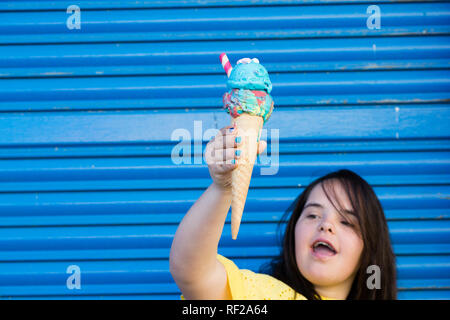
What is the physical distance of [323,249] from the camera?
106 inches

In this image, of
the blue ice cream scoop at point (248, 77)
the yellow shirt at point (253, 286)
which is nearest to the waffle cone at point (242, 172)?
the blue ice cream scoop at point (248, 77)

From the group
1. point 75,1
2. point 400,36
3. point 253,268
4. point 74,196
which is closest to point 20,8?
point 75,1

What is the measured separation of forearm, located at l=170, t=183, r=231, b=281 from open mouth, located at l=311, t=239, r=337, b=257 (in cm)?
70

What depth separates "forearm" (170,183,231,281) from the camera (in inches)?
82.9

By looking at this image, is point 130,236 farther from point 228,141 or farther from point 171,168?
point 228,141

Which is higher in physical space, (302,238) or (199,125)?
(199,125)

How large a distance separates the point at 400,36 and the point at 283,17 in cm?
84

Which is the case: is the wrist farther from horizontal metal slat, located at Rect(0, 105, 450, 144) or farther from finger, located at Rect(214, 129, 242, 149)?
horizontal metal slat, located at Rect(0, 105, 450, 144)

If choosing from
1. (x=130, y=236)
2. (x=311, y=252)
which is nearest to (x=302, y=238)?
(x=311, y=252)

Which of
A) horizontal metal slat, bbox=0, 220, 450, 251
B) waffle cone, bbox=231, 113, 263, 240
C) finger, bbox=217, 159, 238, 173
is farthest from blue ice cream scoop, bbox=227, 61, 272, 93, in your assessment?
horizontal metal slat, bbox=0, 220, 450, 251

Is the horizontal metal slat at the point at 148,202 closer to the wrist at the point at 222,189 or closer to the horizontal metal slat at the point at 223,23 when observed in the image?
the horizontal metal slat at the point at 223,23

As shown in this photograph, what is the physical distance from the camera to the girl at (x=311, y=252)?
2148 millimetres

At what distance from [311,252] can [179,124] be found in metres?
1.32

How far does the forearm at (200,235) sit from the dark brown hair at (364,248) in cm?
72
